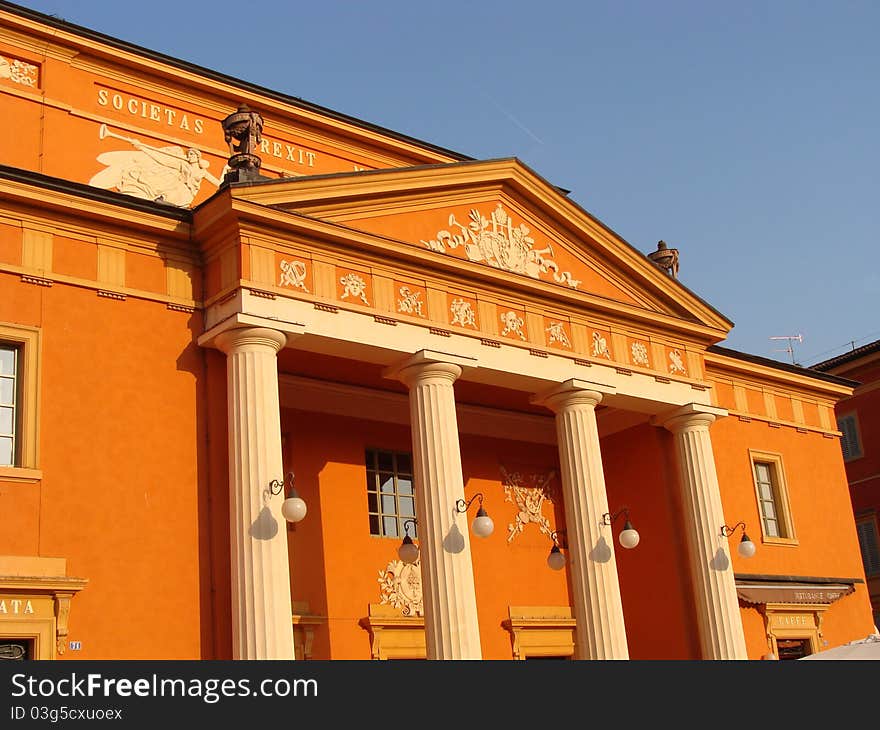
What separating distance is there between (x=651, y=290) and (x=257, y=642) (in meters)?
10.2

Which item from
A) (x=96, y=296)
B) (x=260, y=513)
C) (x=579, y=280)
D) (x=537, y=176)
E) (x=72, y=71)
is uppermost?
(x=72, y=71)

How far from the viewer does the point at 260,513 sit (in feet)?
48.0

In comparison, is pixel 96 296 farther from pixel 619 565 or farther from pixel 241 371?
pixel 619 565

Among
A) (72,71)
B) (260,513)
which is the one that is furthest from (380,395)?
(72,71)

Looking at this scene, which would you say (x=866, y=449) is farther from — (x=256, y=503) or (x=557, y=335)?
(x=256, y=503)

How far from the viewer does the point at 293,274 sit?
1609 centimetres

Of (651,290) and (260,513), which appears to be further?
(651,290)

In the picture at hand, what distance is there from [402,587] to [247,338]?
6.05 metres

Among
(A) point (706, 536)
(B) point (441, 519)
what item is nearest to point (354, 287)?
(B) point (441, 519)

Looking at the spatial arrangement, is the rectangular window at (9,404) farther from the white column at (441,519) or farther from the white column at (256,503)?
the white column at (441,519)

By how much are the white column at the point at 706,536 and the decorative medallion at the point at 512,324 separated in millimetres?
4004

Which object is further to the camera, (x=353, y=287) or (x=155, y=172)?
(x=155, y=172)

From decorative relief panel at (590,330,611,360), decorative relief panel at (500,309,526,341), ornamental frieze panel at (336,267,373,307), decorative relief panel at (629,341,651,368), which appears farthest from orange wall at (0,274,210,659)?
decorative relief panel at (629,341,651,368)

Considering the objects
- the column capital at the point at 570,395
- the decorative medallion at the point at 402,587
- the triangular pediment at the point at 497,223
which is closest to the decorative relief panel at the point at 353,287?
the triangular pediment at the point at 497,223
